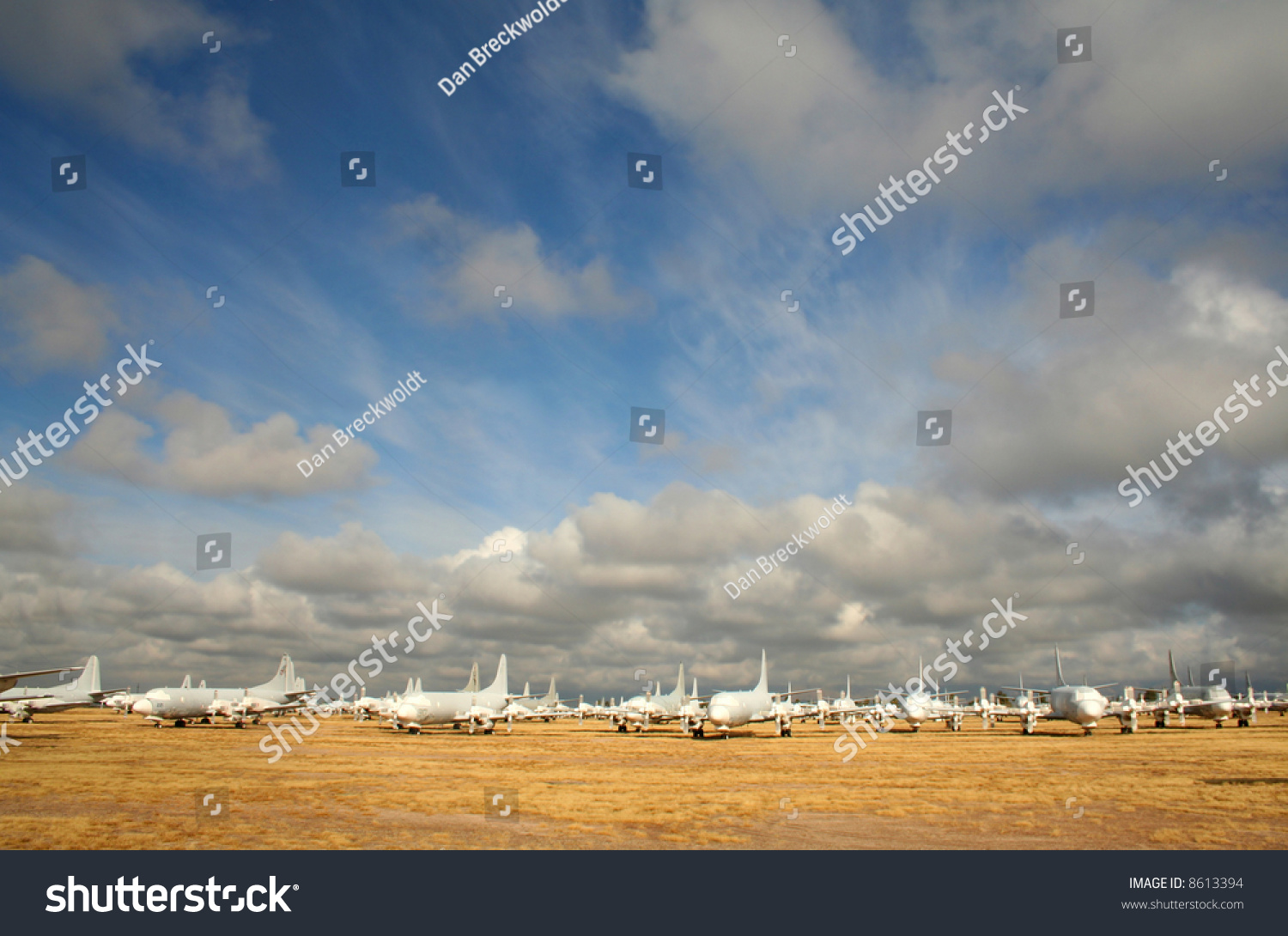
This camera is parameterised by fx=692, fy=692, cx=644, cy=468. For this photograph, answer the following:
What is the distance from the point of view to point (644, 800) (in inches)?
992

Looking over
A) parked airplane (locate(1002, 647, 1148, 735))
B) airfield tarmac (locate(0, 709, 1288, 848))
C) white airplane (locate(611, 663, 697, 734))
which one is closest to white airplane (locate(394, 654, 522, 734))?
white airplane (locate(611, 663, 697, 734))

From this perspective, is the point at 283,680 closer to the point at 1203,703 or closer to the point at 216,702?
the point at 216,702

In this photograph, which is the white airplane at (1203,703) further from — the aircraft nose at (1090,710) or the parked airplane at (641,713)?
the parked airplane at (641,713)

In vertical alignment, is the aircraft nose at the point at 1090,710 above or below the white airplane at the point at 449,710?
above

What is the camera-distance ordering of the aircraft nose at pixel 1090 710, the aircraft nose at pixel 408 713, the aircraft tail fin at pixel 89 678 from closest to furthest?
the aircraft nose at pixel 1090 710 < the aircraft nose at pixel 408 713 < the aircraft tail fin at pixel 89 678

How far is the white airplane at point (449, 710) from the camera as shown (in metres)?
83.2

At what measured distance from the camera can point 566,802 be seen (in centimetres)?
2473

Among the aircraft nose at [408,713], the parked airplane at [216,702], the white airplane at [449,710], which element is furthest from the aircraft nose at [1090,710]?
the parked airplane at [216,702]

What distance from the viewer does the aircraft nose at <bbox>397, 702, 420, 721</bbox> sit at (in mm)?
82750

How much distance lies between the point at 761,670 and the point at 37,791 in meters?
89.3

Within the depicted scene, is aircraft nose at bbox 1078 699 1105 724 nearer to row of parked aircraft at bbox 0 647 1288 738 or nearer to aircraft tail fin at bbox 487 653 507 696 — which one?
row of parked aircraft at bbox 0 647 1288 738

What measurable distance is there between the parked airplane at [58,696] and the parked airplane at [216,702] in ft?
51.2

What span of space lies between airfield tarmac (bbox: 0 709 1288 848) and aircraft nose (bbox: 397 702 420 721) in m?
34.1

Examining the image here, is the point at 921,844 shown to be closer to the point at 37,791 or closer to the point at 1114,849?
the point at 1114,849
